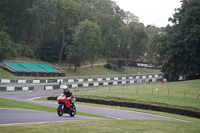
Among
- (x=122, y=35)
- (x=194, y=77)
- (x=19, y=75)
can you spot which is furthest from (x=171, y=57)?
(x=122, y=35)

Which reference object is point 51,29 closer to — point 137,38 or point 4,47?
point 4,47

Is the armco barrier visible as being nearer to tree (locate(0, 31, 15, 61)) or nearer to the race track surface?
the race track surface

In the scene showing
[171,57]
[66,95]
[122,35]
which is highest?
[122,35]

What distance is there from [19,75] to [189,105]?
42.9 m

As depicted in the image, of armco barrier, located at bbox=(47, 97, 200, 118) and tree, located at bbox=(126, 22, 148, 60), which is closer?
armco barrier, located at bbox=(47, 97, 200, 118)

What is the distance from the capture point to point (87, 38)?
3162 inches

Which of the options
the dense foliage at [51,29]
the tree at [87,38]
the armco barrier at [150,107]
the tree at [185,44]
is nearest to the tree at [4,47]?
the dense foliage at [51,29]

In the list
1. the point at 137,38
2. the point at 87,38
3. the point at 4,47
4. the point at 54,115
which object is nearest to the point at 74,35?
the point at 87,38

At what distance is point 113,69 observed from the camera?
298ft

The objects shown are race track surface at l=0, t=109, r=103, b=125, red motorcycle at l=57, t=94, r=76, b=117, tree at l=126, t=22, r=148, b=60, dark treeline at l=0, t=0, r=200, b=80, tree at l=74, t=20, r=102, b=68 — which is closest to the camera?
race track surface at l=0, t=109, r=103, b=125

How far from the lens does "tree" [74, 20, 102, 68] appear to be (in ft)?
258

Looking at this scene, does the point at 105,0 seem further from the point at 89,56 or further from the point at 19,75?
the point at 19,75

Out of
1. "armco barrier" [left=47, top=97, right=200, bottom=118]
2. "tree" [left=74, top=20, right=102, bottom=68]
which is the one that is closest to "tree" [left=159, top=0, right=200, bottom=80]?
"tree" [left=74, top=20, right=102, bottom=68]

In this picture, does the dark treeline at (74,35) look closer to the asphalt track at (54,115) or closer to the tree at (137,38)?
the tree at (137,38)
